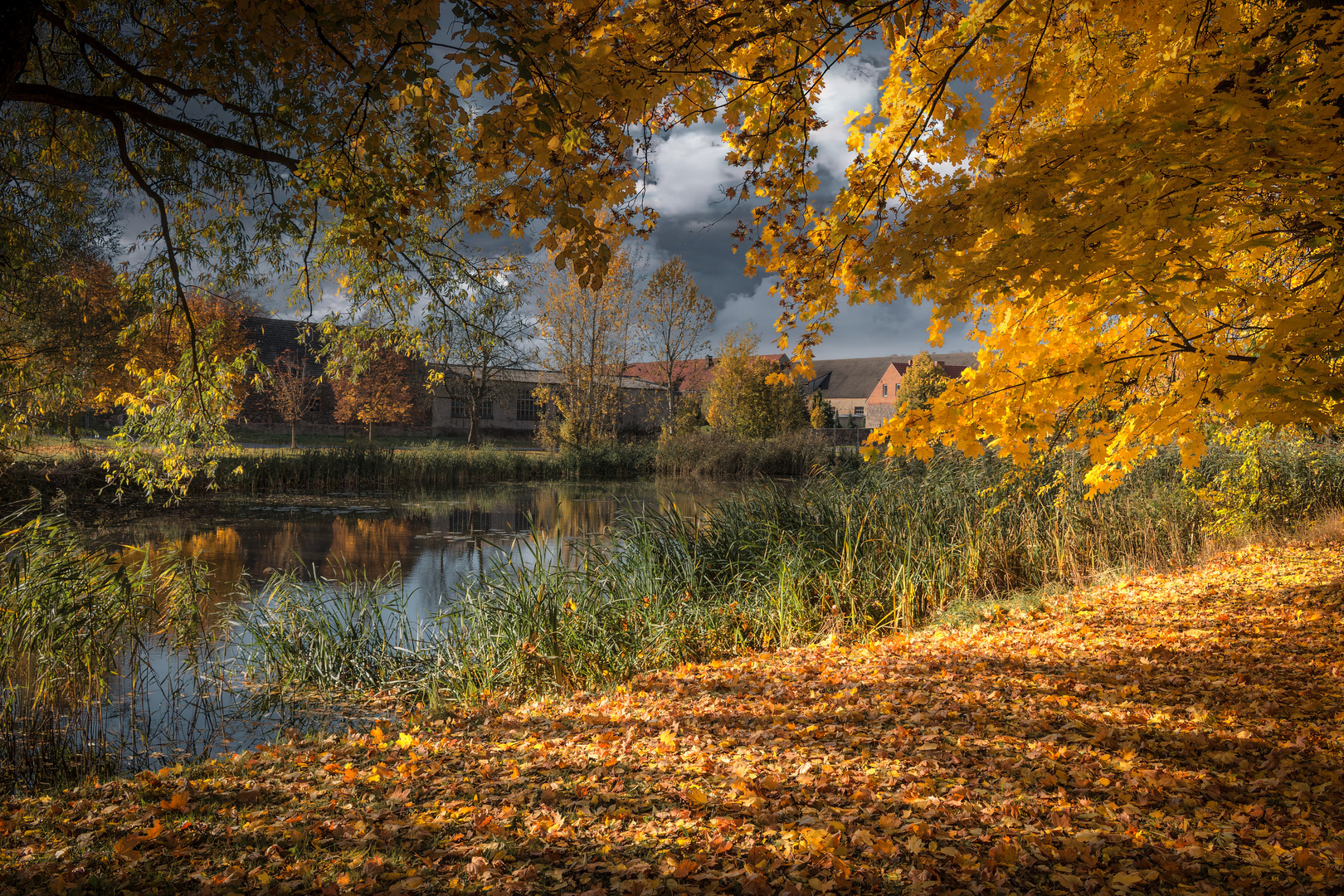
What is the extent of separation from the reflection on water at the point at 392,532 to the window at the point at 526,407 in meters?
20.5

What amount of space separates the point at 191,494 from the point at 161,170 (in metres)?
12.1

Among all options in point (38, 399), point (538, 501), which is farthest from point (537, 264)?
point (38, 399)

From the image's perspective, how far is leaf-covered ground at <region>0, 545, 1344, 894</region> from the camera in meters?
2.58

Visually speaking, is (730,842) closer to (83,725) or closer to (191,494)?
(83,725)

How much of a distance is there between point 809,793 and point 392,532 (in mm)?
12653

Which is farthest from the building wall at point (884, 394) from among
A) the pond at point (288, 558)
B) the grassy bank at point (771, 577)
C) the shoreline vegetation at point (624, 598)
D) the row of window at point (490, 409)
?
the shoreline vegetation at point (624, 598)

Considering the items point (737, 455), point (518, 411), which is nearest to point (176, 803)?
point (737, 455)

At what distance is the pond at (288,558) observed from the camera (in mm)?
4992

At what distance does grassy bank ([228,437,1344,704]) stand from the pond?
52 cm

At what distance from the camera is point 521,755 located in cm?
388

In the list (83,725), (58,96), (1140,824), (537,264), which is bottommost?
(83,725)

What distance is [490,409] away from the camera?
132ft

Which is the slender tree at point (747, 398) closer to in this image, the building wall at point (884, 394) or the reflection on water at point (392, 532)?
the reflection on water at point (392, 532)

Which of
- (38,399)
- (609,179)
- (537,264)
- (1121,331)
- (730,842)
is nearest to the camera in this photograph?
(730,842)
